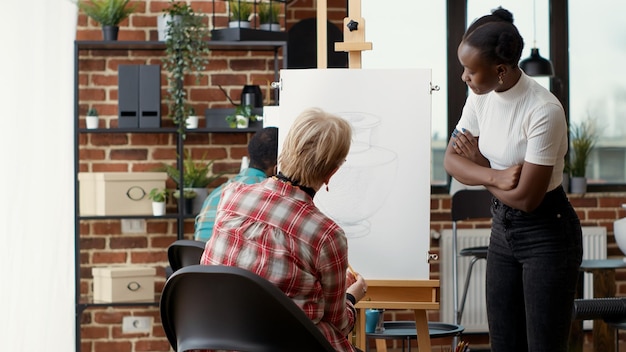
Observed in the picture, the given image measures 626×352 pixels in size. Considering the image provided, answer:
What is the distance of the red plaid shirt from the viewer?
2.26 m

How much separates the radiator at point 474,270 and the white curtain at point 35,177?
7.44 ft

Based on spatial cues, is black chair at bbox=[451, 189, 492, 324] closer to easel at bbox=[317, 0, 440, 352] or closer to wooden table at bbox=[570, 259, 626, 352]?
wooden table at bbox=[570, 259, 626, 352]

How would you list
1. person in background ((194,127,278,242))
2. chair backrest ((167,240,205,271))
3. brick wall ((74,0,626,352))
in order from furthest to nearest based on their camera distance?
brick wall ((74,0,626,352)), person in background ((194,127,278,242)), chair backrest ((167,240,205,271))

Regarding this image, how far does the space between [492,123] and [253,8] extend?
264 centimetres

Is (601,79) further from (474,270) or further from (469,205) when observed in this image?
(474,270)

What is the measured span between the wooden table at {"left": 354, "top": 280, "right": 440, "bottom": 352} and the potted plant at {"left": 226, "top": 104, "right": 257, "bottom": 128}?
1.99m

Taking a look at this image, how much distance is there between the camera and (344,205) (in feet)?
10.5

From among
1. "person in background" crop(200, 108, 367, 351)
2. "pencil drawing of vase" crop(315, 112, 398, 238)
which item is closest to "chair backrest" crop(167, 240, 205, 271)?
"pencil drawing of vase" crop(315, 112, 398, 238)

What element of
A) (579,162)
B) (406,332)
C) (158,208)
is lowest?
(406,332)

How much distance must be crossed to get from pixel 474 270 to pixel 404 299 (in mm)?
2546

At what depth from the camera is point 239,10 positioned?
4.95 meters

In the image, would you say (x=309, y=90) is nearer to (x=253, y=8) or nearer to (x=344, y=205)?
(x=344, y=205)

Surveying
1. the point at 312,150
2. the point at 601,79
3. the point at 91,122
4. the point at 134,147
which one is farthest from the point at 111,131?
the point at 601,79

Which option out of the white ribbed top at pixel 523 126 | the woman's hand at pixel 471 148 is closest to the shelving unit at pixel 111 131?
the woman's hand at pixel 471 148
